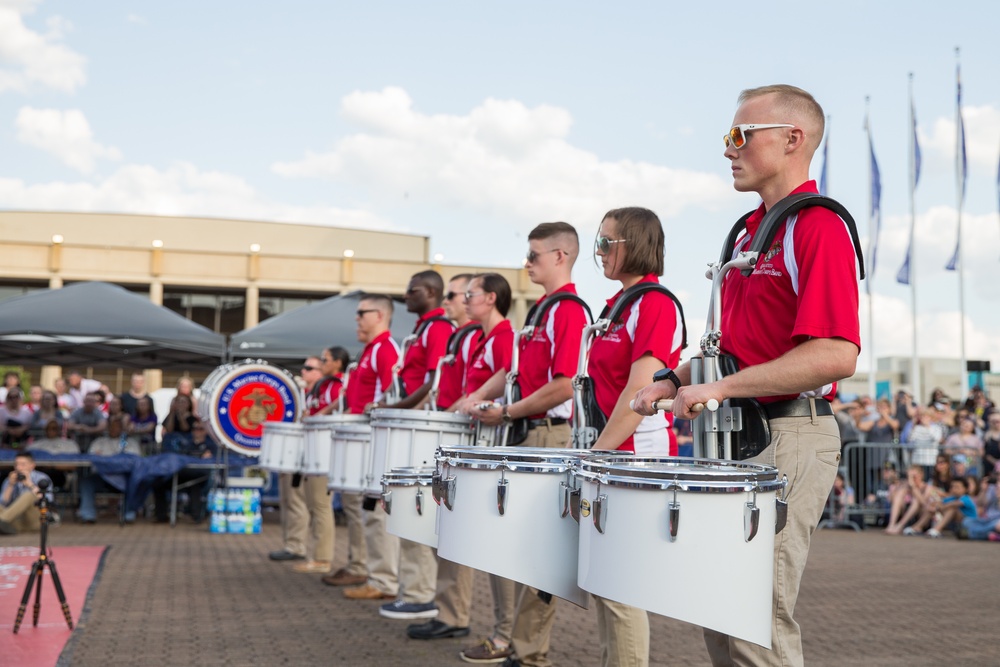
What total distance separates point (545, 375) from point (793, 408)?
254 cm

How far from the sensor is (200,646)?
6.62m

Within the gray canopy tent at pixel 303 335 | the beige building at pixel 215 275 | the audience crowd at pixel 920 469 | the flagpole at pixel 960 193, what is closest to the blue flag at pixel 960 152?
the flagpole at pixel 960 193

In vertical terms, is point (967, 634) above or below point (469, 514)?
below

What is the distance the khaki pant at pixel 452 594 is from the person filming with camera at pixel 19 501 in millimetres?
8866

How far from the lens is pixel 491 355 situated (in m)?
6.72

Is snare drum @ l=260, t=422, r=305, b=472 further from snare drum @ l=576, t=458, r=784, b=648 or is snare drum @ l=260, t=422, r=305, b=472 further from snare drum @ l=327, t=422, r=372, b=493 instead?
snare drum @ l=576, t=458, r=784, b=648

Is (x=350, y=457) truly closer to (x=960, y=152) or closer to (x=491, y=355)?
(x=491, y=355)

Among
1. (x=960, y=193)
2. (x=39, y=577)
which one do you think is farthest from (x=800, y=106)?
(x=960, y=193)

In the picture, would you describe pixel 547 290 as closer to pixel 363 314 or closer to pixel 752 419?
pixel 752 419

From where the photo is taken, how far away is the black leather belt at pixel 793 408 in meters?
3.13

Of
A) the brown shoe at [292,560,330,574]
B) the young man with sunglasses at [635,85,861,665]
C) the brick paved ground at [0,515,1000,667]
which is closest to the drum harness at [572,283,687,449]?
the young man with sunglasses at [635,85,861,665]

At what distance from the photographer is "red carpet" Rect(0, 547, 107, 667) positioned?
631cm

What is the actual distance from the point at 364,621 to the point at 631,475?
515 centimetres

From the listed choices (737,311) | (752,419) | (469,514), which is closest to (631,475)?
(752,419)
